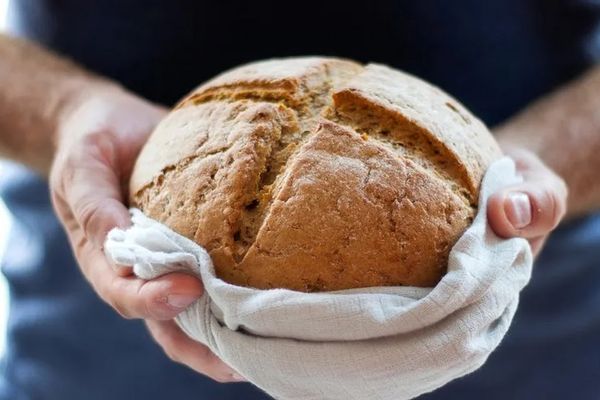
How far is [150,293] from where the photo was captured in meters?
0.92

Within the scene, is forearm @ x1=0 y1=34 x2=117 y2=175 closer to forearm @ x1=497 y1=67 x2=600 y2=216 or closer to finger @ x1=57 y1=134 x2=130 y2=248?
finger @ x1=57 y1=134 x2=130 y2=248

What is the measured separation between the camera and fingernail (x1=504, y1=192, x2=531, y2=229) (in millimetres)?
967

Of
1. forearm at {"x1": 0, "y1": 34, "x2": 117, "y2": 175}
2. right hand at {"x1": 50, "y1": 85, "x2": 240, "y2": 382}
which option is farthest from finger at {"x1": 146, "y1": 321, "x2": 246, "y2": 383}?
forearm at {"x1": 0, "y1": 34, "x2": 117, "y2": 175}

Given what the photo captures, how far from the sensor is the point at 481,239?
94 centimetres

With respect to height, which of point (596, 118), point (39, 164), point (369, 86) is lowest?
point (39, 164)

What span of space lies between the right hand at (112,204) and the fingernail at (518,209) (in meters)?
0.40

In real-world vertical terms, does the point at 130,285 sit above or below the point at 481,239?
below

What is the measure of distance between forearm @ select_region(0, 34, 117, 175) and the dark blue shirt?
6 centimetres

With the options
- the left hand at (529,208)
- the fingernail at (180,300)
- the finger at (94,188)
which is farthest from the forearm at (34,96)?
the left hand at (529,208)

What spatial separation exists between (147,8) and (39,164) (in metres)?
0.38

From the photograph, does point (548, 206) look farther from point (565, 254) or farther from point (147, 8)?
point (147, 8)

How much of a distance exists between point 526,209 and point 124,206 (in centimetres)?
55

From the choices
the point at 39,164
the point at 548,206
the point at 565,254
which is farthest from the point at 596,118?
the point at 39,164

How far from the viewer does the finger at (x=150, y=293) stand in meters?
0.91
